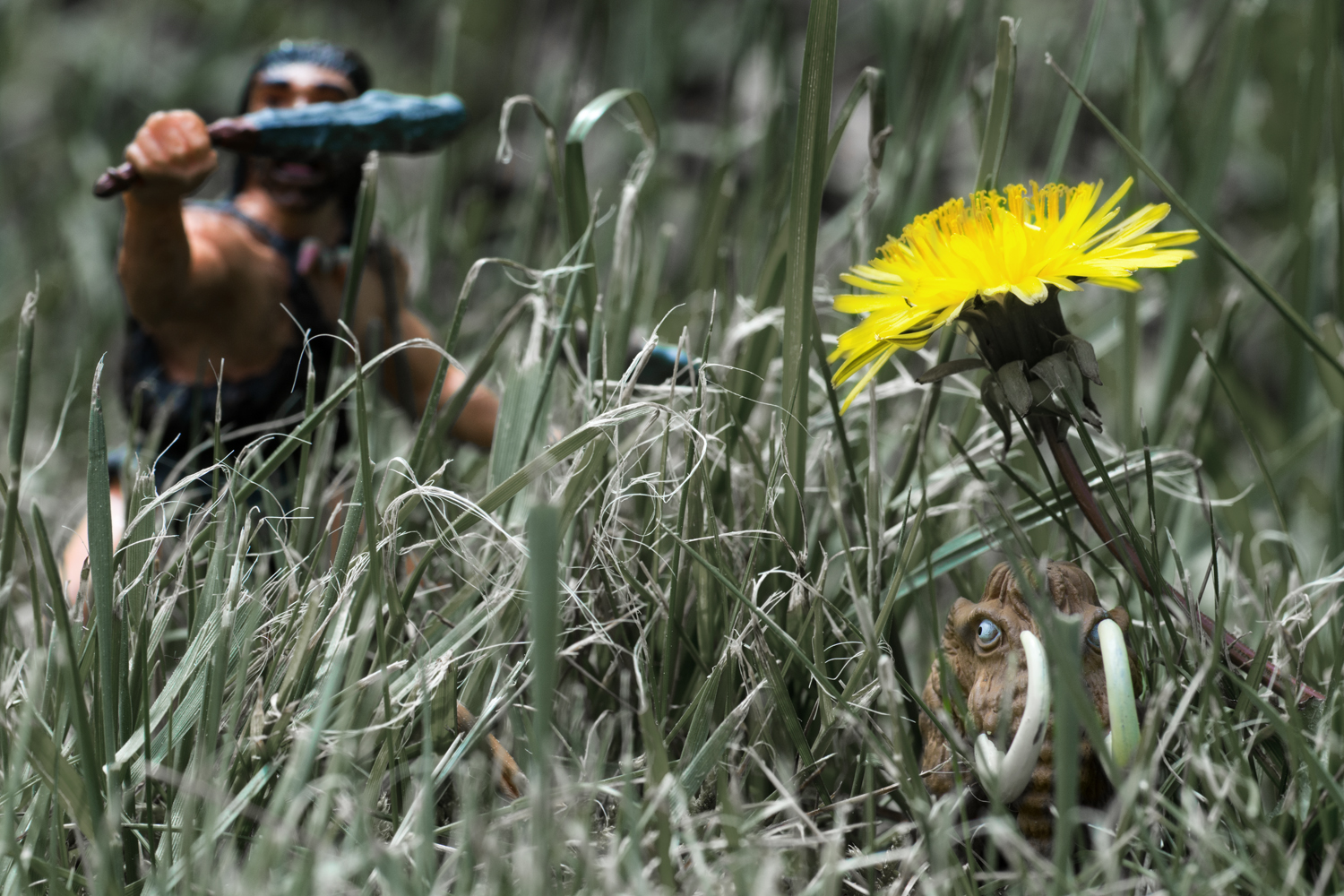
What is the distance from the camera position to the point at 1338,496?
0.75 metres

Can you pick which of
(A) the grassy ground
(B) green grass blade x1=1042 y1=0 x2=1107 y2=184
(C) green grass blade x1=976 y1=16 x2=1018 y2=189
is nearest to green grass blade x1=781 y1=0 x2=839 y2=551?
(A) the grassy ground

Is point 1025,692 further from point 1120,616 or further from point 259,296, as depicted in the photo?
point 259,296

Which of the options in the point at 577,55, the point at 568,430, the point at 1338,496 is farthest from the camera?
the point at 577,55

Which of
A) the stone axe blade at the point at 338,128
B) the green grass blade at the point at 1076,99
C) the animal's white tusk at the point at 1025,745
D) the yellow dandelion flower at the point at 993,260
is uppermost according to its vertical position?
the green grass blade at the point at 1076,99

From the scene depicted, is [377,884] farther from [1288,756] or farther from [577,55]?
[577,55]

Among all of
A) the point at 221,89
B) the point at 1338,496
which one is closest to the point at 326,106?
the point at 1338,496

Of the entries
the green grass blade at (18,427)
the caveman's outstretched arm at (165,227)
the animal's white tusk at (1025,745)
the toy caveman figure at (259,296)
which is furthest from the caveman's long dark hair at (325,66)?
the animal's white tusk at (1025,745)

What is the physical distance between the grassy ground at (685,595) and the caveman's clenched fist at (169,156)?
12 cm

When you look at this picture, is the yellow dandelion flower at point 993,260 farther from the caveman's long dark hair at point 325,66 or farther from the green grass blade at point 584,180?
the caveman's long dark hair at point 325,66

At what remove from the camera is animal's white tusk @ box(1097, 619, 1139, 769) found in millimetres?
383

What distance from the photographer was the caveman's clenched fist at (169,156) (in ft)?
1.83

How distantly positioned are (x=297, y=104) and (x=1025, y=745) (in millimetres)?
542

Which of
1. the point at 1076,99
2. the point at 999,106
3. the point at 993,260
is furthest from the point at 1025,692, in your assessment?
the point at 1076,99

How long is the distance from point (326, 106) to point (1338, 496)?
695 millimetres
